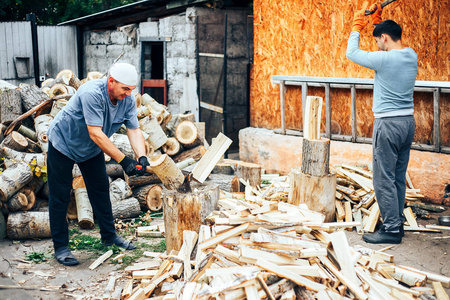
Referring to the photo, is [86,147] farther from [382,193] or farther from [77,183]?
[382,193]

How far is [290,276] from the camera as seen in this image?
3.33 m

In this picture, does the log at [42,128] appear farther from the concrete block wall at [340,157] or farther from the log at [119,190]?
the concrete block wall at [340,157]

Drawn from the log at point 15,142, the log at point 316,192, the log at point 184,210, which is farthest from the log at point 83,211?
the log at point 316,192

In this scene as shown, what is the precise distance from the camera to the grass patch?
188 inches

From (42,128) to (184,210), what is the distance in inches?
128

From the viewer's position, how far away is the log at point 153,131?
23.3 ft

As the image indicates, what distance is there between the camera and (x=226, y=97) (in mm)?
9125

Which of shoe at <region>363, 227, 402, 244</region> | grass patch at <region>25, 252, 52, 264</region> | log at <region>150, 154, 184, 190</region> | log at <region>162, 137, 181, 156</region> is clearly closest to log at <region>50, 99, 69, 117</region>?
log at <region>162, 137, 181, 156</region>

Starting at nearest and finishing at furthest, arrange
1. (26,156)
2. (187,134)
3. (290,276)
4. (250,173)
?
(290,276)
(26,156)
(250,173)
(187,134)

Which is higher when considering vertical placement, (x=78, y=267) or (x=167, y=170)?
(x=167, y=170)

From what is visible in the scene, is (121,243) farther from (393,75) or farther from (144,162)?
(393,75)

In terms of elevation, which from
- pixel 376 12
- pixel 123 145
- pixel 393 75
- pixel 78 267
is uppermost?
Result: pixel 376 12

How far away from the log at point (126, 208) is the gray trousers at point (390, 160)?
3.10m

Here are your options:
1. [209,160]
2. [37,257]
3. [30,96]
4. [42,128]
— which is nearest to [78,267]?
[37,257]
